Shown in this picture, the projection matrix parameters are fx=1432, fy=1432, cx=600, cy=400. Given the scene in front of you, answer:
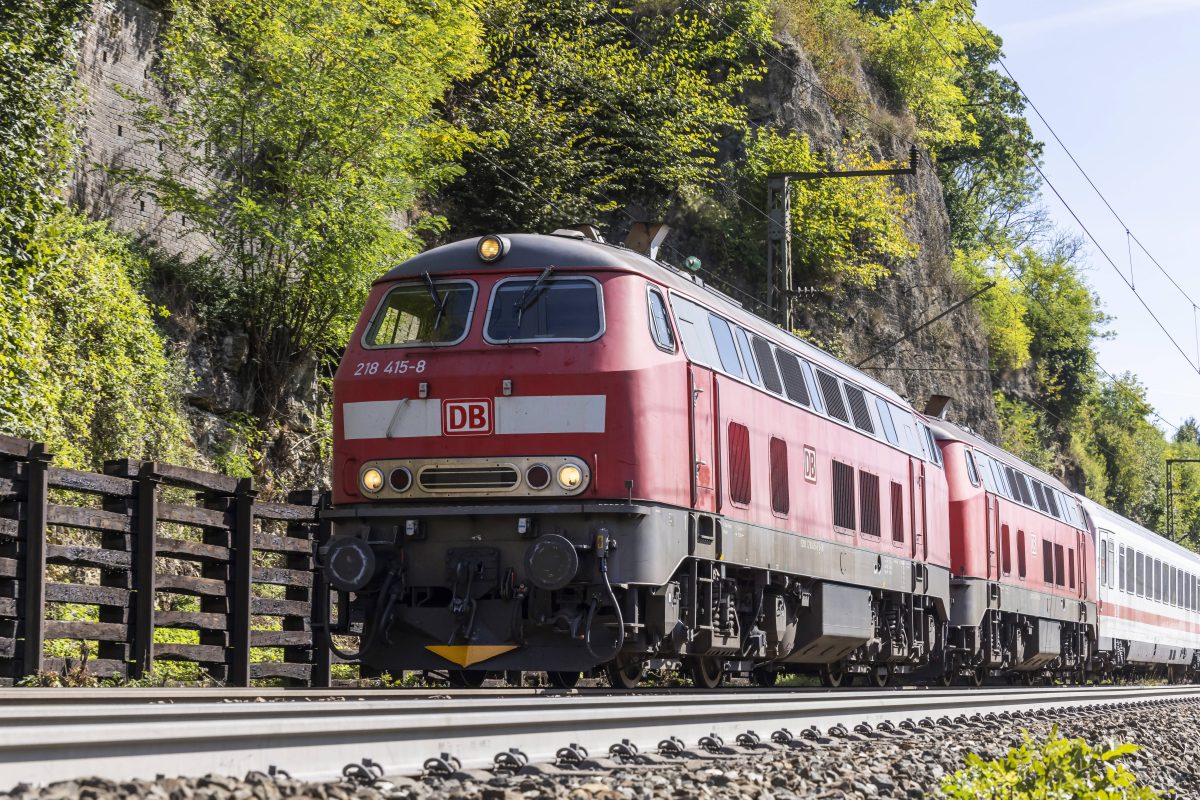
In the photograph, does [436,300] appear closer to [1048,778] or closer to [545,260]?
[545,260]

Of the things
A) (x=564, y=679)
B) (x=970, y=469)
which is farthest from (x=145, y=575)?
(x=970, y=469)

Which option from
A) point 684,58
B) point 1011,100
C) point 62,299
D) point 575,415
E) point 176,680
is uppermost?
point 1011,100

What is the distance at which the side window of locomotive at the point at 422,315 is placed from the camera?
11484 mm

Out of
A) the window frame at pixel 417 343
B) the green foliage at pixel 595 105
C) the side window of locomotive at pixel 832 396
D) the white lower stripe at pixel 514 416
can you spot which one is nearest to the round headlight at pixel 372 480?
the white lower stripe at pixel 514 416

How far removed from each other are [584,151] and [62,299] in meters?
17.8

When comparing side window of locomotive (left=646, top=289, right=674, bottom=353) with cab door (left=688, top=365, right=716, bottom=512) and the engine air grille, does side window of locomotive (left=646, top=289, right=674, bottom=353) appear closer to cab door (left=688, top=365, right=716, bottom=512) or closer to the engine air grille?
cab door (left=688, top=365, right=716, bottom=512)

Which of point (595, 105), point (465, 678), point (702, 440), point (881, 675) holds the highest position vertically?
point (595, 105)

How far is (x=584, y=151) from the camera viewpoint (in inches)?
1344

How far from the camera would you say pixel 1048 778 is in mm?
6770

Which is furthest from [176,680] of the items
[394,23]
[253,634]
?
[394,23]

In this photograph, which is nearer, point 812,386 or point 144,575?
point 144,575

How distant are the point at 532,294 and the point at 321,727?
6.04 m

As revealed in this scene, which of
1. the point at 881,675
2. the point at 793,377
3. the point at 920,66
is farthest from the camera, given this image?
the point at 920,66

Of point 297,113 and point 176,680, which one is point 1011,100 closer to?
point 297,113
